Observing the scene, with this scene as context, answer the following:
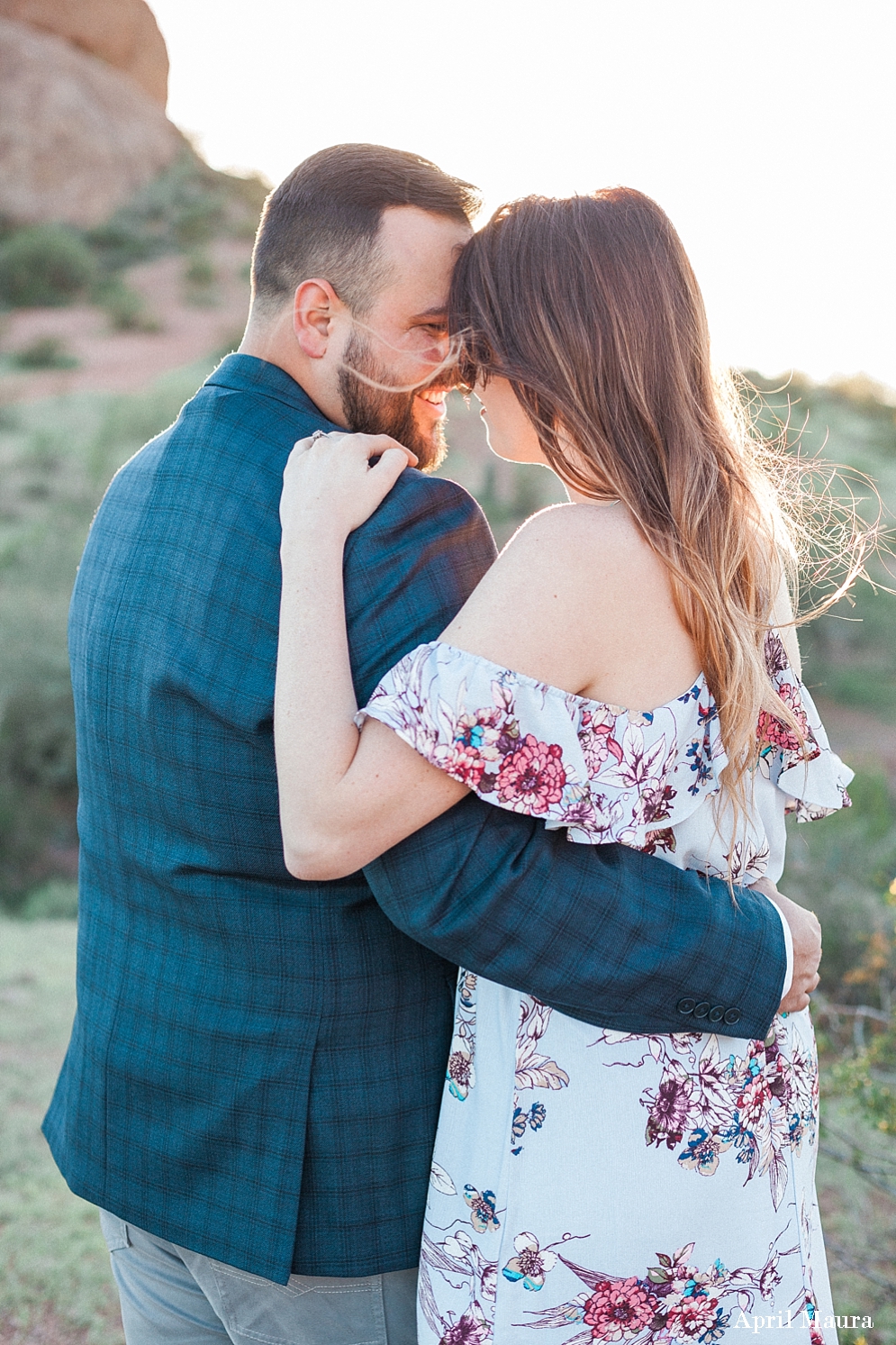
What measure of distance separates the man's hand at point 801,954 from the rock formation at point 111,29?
27911 millimetres

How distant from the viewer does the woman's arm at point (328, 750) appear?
48.9 inches

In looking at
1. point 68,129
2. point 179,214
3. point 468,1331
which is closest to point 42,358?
point 179,214

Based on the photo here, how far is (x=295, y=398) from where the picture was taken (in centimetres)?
159

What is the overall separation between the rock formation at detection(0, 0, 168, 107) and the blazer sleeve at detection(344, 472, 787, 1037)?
90.6ft

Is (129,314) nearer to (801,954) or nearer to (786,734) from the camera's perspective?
(786,734)

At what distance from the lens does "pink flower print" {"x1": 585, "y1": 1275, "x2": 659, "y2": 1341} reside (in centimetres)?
136

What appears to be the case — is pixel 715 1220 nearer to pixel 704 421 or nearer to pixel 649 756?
pixel 649 756

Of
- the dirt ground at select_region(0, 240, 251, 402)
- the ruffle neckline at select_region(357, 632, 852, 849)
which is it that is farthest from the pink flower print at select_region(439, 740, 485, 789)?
the dirt ground at select_region(0, 240, 251, 402)

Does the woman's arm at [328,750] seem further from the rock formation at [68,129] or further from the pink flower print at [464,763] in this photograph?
the rock formation at [68,129]

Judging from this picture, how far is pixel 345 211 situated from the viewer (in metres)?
1.67

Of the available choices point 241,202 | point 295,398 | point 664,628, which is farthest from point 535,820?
point 241,202

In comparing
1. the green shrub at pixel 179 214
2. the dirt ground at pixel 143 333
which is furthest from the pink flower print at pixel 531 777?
the green shrub at pixel 179 214

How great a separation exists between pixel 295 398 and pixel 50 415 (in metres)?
14.5

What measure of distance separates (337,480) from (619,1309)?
1.08m
